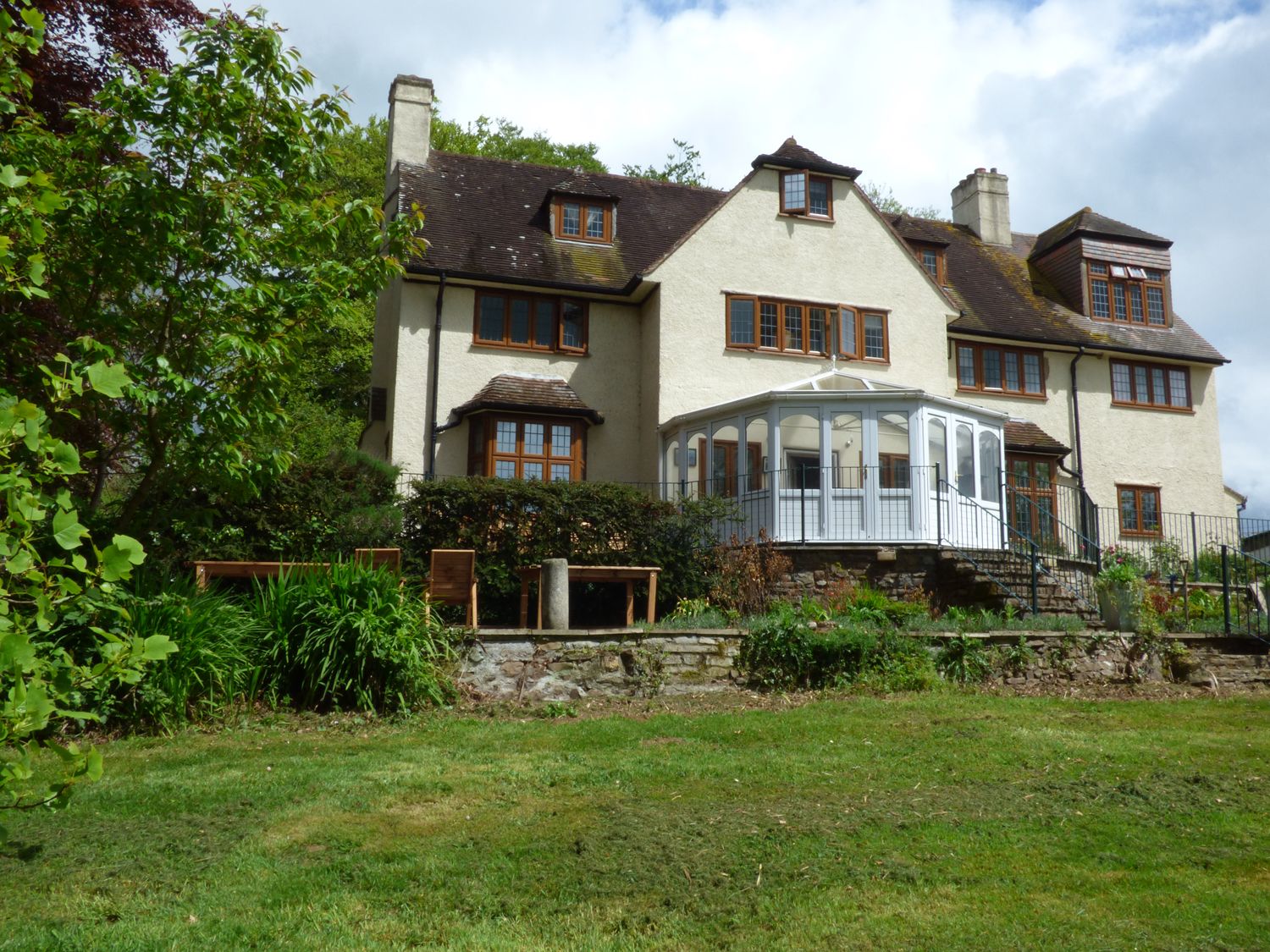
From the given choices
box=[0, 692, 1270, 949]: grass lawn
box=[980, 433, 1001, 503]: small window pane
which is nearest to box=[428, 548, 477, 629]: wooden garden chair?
box=[0, 692, 1270, 949]: grass lawn

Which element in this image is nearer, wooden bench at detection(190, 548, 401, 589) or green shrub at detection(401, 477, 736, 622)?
wooden bench at detection(190, 548, 401, 589)

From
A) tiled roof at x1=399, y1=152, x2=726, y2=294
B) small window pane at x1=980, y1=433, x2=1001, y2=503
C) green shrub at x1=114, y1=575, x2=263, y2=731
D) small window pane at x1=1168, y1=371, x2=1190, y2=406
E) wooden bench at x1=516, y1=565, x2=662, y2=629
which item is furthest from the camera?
small window pane at x1=1168, y1=371, x2=1190, y2=406

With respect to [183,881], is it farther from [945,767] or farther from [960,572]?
[960,572]

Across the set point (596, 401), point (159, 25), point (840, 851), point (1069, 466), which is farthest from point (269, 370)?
point (1069, 466)

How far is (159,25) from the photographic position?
11.9 m

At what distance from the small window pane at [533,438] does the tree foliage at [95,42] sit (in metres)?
9.60

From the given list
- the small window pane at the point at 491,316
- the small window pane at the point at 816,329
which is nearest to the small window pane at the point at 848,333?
the small window pane at the point at 816,329

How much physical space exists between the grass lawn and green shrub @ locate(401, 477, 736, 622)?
14.7 feet

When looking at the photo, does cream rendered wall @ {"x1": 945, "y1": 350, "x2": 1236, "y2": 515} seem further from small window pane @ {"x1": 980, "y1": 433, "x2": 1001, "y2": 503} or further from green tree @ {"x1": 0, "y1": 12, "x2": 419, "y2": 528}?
green tree @ {"x1": 0, "y1": 12, "x2": 419, "y2": 528}

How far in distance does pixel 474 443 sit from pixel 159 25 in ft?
31.5

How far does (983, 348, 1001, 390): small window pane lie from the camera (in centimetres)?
2405

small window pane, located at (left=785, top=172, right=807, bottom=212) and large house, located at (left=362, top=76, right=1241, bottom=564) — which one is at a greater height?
small window pane, located at (left=785, top=172, right=807, bottom=212)

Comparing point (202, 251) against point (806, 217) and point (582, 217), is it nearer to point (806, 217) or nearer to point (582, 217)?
point (582, 217)

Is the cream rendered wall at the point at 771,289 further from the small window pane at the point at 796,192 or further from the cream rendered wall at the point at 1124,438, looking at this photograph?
the cream rendered wall at the point at 1124,438
